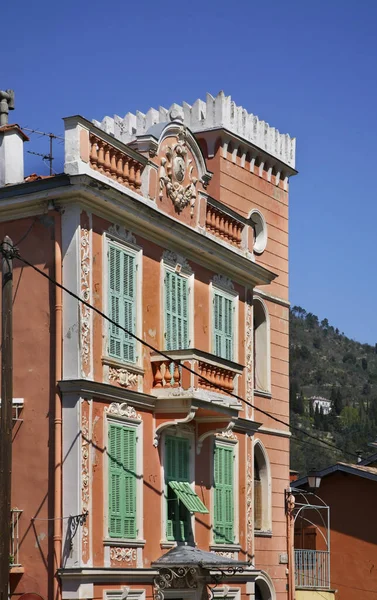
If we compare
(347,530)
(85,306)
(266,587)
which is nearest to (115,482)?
(85,306)

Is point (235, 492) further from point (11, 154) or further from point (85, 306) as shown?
point (11, 154)

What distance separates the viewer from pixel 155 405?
25469 mm

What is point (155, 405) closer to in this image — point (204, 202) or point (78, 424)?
point (78, 424)

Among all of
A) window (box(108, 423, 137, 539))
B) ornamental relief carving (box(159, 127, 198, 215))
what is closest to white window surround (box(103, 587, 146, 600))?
window (box(108, 423, 137, 539))

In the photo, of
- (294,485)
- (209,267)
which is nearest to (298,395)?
(294,485)

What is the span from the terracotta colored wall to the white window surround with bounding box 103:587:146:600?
134 centimetres

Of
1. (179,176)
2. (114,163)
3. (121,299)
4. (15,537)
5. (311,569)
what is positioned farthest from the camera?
(311,569)

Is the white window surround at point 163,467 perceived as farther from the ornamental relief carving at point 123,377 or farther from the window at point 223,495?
the ornamental relief carving at point 123,377

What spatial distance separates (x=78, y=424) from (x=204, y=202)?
7.65 m

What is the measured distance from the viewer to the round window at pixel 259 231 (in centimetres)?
3491

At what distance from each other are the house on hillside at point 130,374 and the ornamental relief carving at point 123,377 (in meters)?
0.03

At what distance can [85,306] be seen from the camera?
23.3 metres

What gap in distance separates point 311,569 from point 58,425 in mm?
15753

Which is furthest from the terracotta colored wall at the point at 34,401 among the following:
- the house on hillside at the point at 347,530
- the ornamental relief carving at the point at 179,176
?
Result: the house on hillside at the point at 347,530
